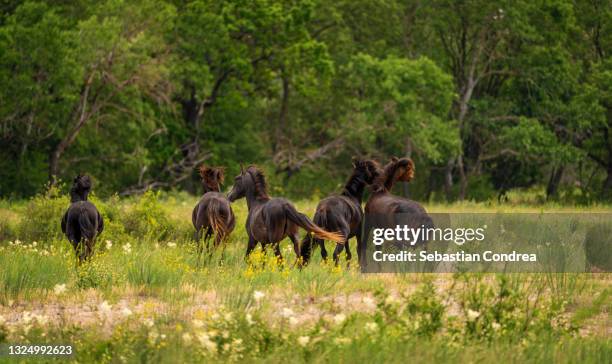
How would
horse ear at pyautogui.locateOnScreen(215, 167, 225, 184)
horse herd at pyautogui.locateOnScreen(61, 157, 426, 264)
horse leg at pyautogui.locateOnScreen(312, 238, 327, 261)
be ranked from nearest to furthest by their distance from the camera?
horse herd at pyautogui.locateOnScreen(61, 157, 426, 264) → horse leg at pyautogui.locateOnScreen(312, 238, 327, 261) → horse ear at pyautogui.locateOnScreen(215, 167, 225, 184)

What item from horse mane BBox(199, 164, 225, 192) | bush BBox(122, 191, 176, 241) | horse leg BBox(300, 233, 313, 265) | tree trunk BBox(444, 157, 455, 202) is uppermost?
horse mane BBox(199, 164, 225, 192)

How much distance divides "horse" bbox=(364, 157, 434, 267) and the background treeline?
21.1 metres

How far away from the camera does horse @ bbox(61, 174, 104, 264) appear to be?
15.3 metres

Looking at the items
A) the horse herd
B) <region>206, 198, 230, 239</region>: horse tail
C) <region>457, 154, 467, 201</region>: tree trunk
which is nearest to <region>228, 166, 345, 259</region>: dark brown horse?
the horse herd

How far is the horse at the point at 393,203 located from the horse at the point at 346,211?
6.0 inches

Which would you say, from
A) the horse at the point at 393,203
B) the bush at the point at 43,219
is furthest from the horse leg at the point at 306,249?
the bush at the point at 43,219

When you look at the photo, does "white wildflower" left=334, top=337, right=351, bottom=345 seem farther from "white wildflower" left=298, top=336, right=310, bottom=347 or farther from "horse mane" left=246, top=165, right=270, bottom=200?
"horse mane" left=246, top=165, right=270, bottom=200

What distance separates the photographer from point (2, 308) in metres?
12.9

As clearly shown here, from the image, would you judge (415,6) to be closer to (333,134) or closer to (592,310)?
(333,134)

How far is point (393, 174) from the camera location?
55.6 feet

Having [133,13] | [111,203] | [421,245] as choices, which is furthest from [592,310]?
[133,13]

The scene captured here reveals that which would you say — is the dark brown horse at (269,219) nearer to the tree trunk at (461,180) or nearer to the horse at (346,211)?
the horse at (346,211)

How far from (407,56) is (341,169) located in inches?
222

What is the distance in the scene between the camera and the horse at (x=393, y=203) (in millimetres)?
16203
